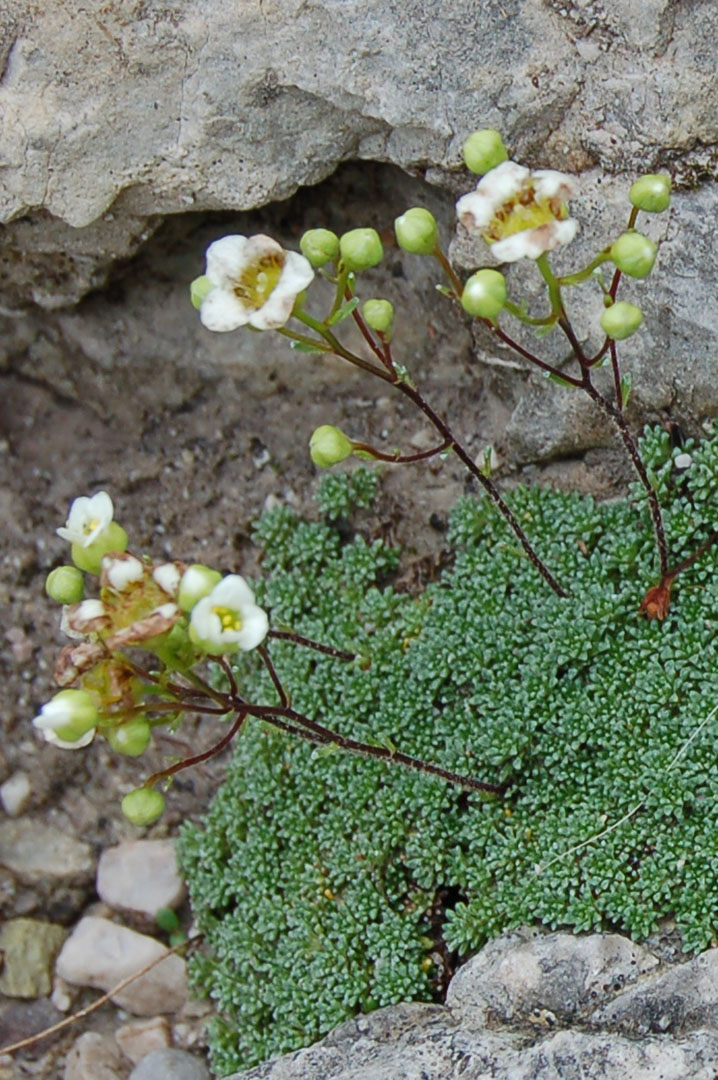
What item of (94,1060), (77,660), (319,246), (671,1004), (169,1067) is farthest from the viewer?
(94,1060)

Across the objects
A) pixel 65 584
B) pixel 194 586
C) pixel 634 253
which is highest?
pixel 634 253

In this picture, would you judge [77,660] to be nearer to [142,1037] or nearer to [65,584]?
[65,584]

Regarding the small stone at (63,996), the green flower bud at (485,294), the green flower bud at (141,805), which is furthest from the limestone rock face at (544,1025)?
the green flower bud at (485,294)

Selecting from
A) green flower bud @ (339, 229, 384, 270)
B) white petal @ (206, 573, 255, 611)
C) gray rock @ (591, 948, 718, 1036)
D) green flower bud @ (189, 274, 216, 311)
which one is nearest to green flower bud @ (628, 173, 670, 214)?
green flower bud @ (339, 229, 384, 270)

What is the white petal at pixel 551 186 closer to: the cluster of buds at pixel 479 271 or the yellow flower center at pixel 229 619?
the cluster of buds at pixel 479 271

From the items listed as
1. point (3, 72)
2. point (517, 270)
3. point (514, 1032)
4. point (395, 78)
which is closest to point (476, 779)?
point (514, 1032)

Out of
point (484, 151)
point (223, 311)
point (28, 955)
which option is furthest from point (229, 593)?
point (28, 955)

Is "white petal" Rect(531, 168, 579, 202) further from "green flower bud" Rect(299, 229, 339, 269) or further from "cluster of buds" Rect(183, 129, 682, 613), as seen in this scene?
"green flower bud" Rect(299, 229, 339, 269)

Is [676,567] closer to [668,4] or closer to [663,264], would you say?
[663,264]
